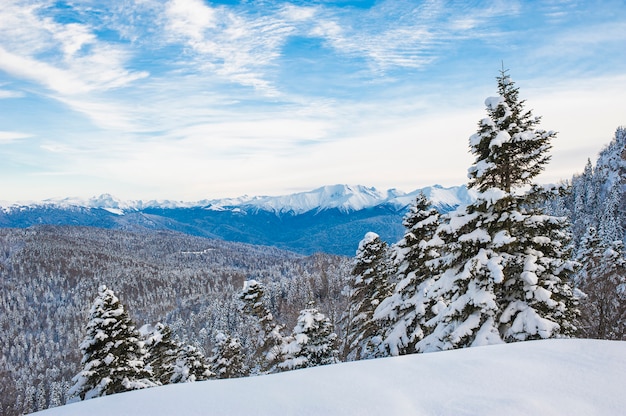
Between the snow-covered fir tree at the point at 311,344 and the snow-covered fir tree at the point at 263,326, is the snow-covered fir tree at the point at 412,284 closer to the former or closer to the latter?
the snow-covered fir tree at the point at 311,344

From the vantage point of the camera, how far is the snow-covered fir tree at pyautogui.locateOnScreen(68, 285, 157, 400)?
51.4 ft

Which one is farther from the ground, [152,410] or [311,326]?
[152,410]

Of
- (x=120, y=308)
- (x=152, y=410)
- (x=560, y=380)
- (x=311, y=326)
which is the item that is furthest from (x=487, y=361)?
(x=120, y=308)

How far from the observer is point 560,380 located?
4406 mm

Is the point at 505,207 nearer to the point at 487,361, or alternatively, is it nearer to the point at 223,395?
the point at 487,361

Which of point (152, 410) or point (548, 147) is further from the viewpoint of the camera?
point (548, 147)

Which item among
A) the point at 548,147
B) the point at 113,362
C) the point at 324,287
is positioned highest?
the point at 548,147

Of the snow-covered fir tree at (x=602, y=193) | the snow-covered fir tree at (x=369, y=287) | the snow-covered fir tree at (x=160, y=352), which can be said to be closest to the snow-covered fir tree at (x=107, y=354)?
the snow-covered fir tree at (x=160, y=352)

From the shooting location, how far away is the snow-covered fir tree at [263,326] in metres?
21.0

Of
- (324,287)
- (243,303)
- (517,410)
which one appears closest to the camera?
(517,410)

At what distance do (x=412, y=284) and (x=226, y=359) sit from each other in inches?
702

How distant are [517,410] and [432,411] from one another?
87 centimetres

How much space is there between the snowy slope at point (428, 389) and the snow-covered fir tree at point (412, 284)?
8543mm

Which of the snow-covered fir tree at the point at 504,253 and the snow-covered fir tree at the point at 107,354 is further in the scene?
the snow-covered fir tree at the point at 107,354
